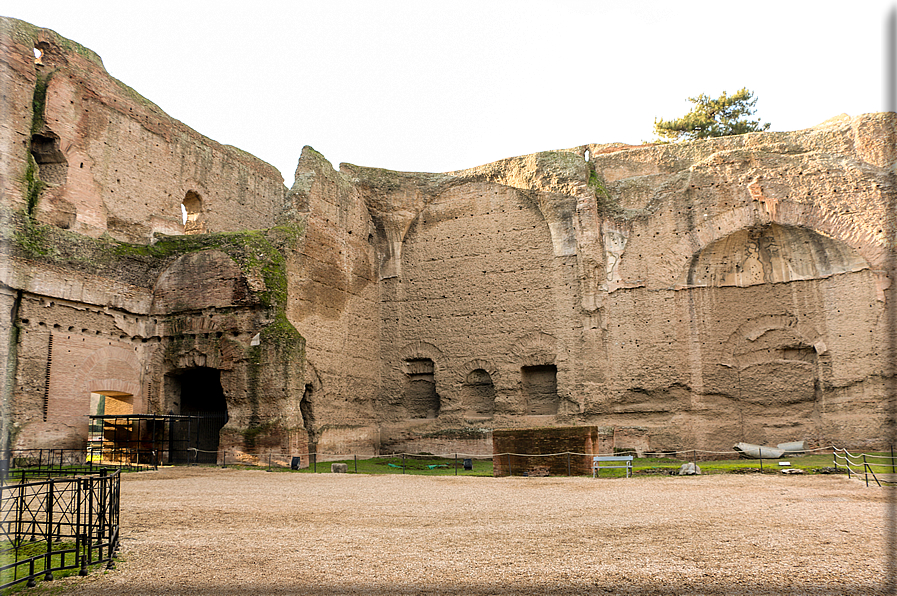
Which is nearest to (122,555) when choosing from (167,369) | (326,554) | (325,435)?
(326,554)

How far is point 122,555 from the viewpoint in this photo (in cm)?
486

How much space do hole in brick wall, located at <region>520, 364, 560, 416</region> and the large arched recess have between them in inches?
141

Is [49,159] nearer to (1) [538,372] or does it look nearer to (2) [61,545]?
(2) [61,545]

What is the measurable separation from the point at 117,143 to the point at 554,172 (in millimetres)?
10963

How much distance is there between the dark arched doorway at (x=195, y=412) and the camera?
46.1 ft

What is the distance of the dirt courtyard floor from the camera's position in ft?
13.3

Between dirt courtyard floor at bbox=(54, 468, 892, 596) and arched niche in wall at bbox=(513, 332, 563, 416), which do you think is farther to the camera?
arched niche in wall at bbox=(513, 332, 563, 416)

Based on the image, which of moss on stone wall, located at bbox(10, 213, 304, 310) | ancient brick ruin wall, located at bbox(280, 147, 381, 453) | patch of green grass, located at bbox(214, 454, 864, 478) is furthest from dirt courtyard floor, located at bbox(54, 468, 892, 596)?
ancient brick ruin wall, located at bbox(280, 147, 381, 453)

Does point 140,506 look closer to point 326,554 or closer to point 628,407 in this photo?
point 326,554

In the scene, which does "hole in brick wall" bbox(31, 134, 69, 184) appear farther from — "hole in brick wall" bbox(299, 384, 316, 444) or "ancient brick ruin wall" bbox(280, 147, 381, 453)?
"hole in brick wall" bbox(299, 384, 316, 444)

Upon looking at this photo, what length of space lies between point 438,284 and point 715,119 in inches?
539

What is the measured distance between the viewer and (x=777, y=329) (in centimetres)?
1623

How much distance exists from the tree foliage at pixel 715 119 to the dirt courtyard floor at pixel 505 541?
1861cm

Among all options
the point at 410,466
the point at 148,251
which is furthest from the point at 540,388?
the point at 148,251
